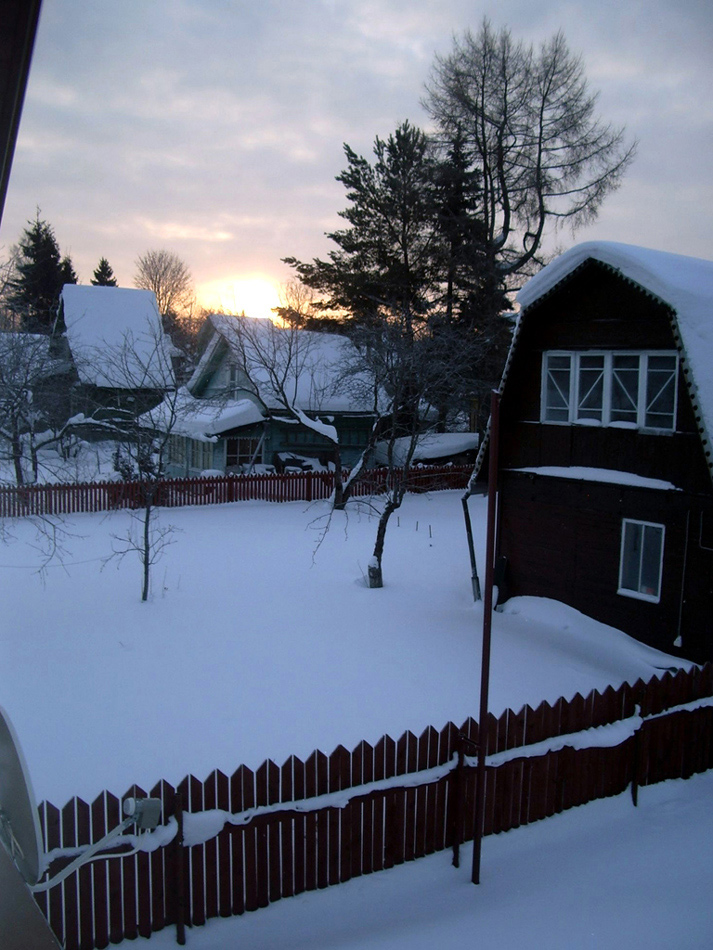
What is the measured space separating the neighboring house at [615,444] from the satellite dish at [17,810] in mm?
9452

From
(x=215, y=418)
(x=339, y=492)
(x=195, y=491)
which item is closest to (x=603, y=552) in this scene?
(x=339, y=492)

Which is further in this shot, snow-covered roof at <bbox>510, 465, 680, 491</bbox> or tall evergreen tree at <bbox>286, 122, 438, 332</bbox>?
tall evergreen tree at <bbox>286, 122, 438, 332</bbox>

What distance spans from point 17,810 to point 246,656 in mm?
7654

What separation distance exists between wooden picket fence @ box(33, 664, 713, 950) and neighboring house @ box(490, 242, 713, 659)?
3.79m

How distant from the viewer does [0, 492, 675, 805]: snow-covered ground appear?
315 inches

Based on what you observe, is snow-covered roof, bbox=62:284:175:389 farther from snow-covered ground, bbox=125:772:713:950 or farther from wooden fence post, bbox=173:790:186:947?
wooden fence post, bbox=173:790:186:947

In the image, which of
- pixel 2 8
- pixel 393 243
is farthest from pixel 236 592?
pixel 393 243

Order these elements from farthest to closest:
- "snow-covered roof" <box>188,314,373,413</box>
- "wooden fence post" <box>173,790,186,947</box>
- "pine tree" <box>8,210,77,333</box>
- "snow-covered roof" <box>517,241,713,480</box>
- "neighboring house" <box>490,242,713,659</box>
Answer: "pine tree" <box>8,210,77,333</box>, "snow-covered roof" <box>188,314,373,413</box>, "neighboring house" <box>490,242,713,659</box>, "snow-covered roof" <box>517,241,713,480</box>, "wooden fence post" <box>173,790,186,947</box>

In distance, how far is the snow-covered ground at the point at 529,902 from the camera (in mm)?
5238

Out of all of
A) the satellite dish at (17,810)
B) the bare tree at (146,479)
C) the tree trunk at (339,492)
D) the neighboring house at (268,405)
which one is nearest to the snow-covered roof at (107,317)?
the neighboring house at (268,405)

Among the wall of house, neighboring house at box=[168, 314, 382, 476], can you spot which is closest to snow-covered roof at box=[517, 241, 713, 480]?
the wall of house

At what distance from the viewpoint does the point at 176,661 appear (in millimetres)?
10406

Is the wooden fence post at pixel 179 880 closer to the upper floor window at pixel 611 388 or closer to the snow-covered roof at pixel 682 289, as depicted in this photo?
the snow-covered roof at pixel 682 289

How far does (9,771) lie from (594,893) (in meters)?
4.85
